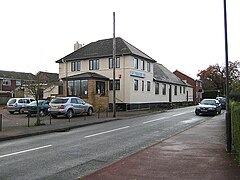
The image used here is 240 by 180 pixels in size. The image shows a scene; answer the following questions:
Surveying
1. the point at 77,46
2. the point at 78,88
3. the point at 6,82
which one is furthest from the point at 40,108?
the point at 6,82

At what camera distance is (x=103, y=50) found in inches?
1468

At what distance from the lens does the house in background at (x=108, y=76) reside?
32.3 metres

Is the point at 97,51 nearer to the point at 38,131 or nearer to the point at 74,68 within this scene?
the point at 74,68

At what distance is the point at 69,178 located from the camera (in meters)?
6.39

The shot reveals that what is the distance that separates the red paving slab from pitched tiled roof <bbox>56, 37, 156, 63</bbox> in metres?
25.2

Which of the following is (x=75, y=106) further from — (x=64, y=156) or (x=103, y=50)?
(x=64, y=156)

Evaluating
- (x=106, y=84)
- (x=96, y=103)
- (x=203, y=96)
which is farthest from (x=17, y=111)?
(x=203, y=96)

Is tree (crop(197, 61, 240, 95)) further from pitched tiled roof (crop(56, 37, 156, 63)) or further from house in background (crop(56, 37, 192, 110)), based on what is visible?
pitched tiled roof (crop(56, 37, 156, 63))

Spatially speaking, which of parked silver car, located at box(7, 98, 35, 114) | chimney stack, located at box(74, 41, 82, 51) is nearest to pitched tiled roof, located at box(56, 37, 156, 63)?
chimney stack, located at box(74, 41, 82, 51)

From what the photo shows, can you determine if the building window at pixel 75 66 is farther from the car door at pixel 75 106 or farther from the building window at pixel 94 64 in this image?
the car door at pixel 75 106

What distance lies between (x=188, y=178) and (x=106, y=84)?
95.2 feet

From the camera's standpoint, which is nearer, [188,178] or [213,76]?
[188,178]

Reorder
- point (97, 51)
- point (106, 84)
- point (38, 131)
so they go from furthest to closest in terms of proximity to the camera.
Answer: point (97, 51), point (106, 84), point (38, 131)

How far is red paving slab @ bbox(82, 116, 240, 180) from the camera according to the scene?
20.4 ft
